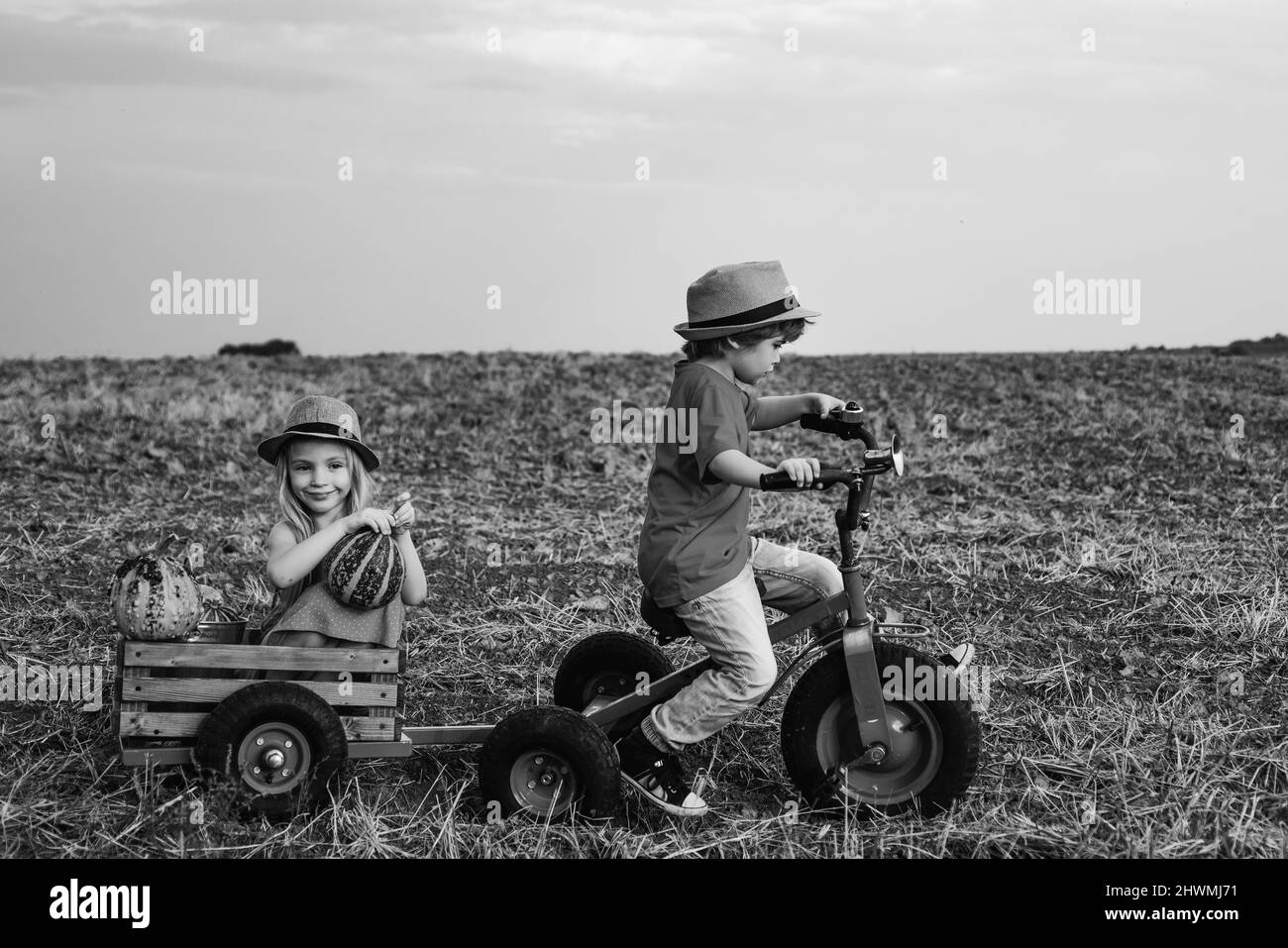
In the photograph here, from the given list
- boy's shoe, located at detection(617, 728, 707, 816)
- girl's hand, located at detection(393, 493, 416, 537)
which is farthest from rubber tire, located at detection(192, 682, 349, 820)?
boy's shoe, located at detection(617, 728, 707, 816)

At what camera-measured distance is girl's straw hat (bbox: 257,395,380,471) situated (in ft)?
13.7

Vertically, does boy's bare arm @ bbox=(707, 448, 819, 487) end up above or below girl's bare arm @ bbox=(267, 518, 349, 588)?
above

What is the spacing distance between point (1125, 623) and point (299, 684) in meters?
4.16

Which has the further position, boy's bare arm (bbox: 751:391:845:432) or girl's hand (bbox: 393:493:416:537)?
boy's bare arm (bbox: 751:391:845:432)

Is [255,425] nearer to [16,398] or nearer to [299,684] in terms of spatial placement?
[16,398]

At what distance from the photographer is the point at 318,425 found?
13.8 feet

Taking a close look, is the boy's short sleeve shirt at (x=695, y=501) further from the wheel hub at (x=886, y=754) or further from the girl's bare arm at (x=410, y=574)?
the girl's bare arm at (x=410, y=574)

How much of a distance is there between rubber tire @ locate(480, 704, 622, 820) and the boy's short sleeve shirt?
1.57 ft

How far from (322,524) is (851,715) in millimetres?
1834

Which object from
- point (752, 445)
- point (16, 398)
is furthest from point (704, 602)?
point (16, 398)

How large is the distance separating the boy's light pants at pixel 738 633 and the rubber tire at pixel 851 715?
0.46ft

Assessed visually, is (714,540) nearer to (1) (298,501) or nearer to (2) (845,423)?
(2) (845,423)

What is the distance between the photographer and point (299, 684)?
13.0 ft

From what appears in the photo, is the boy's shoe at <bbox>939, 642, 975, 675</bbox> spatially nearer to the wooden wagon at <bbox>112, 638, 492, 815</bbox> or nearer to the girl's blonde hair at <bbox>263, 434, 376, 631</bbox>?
the wooden wagon at <bbox>112, 638, 492, 815</bbox>
